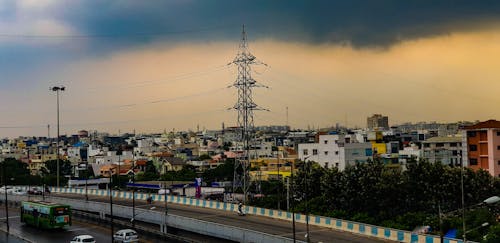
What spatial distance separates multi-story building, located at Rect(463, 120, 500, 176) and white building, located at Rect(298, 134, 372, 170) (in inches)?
912

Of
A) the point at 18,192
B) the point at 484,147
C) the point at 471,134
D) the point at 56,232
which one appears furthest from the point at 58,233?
the point at 471,134

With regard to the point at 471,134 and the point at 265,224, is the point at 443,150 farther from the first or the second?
the point at 265,224

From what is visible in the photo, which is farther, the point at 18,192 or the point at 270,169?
the point at 270,169

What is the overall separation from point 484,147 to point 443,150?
23.8 metres

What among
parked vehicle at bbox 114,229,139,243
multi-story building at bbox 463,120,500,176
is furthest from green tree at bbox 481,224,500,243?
multi-story building at bbox 463,120,500,176

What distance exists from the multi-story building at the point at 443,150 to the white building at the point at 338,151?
37.4 feet

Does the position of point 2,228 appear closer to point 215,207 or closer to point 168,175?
point 215,207

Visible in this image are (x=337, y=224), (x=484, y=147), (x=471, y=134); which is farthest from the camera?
(x=471, y=134)

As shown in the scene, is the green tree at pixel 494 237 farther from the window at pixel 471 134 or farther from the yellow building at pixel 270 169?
the yellow building at pixel 270 169

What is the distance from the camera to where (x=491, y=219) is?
142 ft

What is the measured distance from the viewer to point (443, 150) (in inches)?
4195

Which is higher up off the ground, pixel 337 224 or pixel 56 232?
pixel 337 224

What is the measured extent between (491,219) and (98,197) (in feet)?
180

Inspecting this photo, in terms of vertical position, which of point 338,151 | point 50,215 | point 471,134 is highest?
point 471,134
